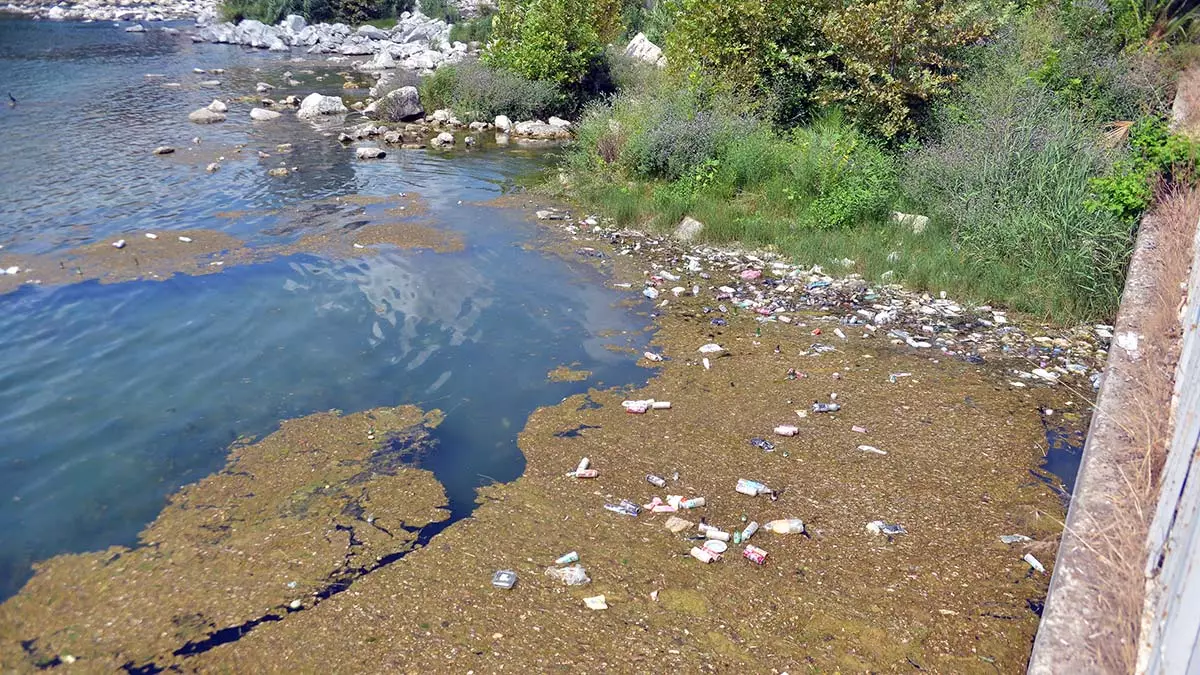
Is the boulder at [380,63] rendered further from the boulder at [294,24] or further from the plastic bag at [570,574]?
the plastic bag at [570,574]

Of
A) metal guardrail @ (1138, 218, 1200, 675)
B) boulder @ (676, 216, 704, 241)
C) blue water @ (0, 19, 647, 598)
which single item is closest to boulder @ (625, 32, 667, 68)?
blue water @ (0, 19, 647, 598)

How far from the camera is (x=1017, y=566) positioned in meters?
4.22

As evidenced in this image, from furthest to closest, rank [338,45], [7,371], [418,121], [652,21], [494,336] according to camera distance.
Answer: [338,45]
[652,21]
[418,121]
[494,336]
[7,371]

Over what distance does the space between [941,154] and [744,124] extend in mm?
2584

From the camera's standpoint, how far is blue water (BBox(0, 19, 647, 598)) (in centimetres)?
518

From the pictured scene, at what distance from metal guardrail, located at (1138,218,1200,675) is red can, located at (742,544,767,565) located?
1655 mm

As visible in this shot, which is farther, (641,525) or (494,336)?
(494,336)

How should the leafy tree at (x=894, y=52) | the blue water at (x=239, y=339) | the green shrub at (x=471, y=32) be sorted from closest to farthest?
the blue water at (x=239, y=339)
the leafy tree at (x=894, y=52)
the green shrub at (x=471, y=32)

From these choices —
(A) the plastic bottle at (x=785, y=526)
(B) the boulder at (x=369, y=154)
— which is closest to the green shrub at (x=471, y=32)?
(B) the boulder at (x=369, y=154)

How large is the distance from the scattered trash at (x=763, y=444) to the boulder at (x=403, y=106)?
543 inches

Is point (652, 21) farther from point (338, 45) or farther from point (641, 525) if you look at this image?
point (641, 525)

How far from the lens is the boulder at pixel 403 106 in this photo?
17.1 m

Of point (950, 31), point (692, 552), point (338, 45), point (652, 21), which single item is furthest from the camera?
point (338, 45)

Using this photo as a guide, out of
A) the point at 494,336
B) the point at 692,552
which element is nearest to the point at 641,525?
the point at 692,552
